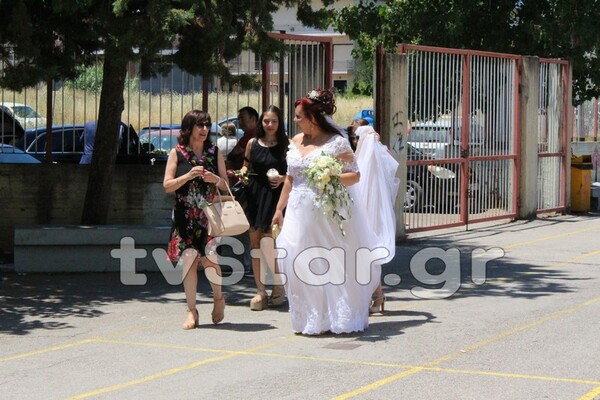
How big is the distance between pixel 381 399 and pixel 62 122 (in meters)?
8.90

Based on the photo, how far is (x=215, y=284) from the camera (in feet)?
30.5

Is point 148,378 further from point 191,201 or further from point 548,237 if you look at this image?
point 548,237

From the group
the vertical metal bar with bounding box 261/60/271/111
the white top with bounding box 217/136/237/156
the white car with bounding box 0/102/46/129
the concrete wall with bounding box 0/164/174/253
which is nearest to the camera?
the concrete wall with bounding box 0/164/174/253

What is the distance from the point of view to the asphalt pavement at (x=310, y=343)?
7148 mm

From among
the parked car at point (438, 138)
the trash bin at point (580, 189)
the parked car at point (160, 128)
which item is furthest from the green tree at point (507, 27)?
the parked car at point (160, 128)

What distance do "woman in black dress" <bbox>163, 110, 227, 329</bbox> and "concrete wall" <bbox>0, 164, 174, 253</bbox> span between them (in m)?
5.30

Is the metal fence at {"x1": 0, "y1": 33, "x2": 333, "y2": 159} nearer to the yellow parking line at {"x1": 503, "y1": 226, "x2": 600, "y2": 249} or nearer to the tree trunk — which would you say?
the tree trunk

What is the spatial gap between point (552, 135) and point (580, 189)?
1.53 m

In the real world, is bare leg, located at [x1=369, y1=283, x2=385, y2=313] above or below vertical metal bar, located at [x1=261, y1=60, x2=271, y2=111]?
below

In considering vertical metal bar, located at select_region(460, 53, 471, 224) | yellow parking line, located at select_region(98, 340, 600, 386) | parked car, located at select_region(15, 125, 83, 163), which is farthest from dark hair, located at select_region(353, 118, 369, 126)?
vertical metal bar, located at select_region(460, 53, 471, 224)

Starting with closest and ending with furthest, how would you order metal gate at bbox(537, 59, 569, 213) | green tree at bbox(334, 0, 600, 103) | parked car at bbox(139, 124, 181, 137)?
1. parked car at bbox(139, 124, 181, 137)
2. metal gate at bbox(537, 59, 569, 213)
3. green tree at bbox(334, 0, 600, 103)

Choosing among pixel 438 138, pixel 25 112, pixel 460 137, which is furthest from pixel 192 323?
pixel 460 137

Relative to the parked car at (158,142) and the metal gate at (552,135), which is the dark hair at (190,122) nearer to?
the parked car at (158,142)

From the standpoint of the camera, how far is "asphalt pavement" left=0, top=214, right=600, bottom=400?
715 centimetres
